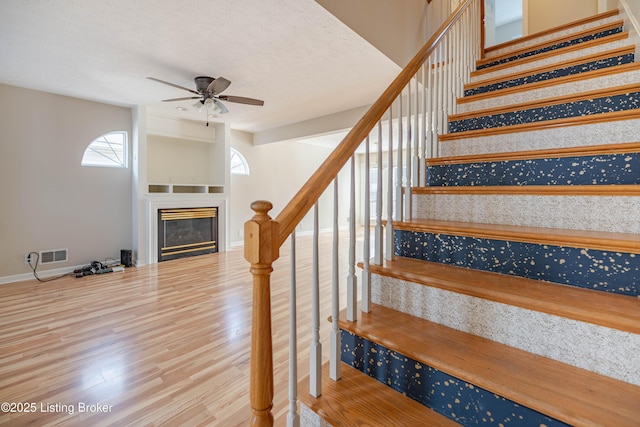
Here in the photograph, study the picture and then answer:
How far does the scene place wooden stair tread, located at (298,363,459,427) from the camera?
2.92 ft

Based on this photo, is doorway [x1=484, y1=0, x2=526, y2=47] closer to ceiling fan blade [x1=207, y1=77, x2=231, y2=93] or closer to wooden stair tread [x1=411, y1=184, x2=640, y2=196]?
ceiling fan blade [x1=207, y1=77, x2=231, y2=93]

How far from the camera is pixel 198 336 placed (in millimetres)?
2174

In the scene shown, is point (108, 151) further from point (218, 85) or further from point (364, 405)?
point (364, 405)

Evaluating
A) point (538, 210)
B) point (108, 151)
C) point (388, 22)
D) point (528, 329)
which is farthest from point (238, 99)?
point (528, 329)

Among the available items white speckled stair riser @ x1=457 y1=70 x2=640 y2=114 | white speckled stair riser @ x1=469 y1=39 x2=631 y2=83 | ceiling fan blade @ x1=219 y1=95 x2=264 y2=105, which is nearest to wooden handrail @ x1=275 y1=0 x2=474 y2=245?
white speckled stair riser @ x1=457 y1=70 x2=640 y2=114

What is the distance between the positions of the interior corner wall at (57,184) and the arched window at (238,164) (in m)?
2.01

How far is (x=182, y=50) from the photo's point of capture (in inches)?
108

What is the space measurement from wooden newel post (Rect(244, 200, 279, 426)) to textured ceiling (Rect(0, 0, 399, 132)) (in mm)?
2066

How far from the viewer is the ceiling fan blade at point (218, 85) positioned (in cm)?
295

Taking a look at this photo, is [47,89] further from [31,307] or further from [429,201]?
[429,201]

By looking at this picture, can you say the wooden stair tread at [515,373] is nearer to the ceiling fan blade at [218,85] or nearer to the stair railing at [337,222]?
the stair railing at [337,222]

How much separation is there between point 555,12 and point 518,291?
→ 5.45 meters

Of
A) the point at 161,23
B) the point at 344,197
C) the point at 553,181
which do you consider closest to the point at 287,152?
the point at 344,197

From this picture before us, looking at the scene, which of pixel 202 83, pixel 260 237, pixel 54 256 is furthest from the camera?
pixel 54 256
